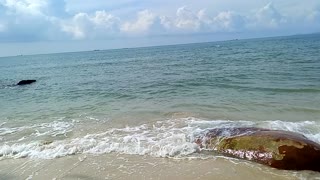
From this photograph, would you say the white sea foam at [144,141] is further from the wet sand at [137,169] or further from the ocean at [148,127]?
the wet sand at [137,169]

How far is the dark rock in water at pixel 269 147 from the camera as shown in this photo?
848 cm

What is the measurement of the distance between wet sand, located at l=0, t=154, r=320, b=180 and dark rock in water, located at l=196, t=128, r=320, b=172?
11.0 inches

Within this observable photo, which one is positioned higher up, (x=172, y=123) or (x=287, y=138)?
(x=287, y=138)

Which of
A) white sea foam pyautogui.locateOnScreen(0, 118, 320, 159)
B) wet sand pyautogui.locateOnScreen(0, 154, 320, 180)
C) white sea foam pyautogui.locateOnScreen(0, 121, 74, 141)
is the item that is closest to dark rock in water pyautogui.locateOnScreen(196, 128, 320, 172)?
wet sand pyautogui.locateOnScreen(0, 154, 320, 180)

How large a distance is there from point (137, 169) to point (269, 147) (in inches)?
161

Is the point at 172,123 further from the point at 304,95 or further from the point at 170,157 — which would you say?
the point at 304,95

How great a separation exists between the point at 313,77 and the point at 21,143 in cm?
2173

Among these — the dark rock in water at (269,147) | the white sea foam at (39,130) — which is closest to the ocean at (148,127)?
the white sea foam at (39,130)

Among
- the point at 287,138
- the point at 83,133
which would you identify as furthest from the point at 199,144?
the point at 83,133

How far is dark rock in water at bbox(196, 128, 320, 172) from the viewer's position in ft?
27.8

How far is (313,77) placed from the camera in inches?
942

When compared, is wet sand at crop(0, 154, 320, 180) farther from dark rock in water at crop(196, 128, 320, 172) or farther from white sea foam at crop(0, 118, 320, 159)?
white sea foam at crop(0, 118, 320, 159)

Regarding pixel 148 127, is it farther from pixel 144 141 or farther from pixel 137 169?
pixel 137 169

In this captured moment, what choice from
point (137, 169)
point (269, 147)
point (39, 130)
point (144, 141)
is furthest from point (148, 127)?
point (269, 147)
